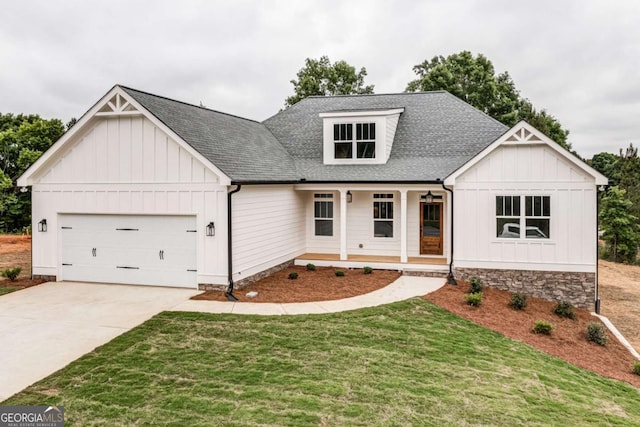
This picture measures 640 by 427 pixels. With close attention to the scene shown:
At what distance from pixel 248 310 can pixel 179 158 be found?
492 centimetres

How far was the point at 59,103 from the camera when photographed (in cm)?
3691

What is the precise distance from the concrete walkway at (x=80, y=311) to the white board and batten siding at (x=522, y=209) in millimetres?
1976

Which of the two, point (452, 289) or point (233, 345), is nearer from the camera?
point (233, 345)

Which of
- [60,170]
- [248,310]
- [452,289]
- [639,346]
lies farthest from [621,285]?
[60,170]

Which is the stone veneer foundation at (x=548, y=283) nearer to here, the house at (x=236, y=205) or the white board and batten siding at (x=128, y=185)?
the house at (x=236, y=205)

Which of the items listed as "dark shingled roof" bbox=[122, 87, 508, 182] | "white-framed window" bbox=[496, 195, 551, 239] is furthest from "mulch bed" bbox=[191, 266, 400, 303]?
"white-framed window" bbox=[496, 195, 551, 239]

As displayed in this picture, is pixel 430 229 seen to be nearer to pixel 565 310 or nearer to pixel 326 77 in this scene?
pixel 565 310

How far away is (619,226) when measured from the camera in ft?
92.9

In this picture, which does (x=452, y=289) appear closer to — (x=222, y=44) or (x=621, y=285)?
(x=621, y=285)

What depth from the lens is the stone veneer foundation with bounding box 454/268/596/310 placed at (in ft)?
43.4

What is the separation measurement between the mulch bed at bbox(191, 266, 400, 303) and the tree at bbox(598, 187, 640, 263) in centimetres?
2127

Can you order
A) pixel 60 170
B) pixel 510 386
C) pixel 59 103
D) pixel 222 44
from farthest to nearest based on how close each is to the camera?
pixel 59 103 → pixel 222 44 → pixel 60 170 → pixel 510 386

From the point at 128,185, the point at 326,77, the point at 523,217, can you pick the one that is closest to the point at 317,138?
the point at 128,185

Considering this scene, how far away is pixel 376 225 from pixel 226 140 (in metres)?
6.52
